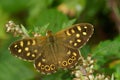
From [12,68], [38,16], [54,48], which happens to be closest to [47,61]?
[54,48]

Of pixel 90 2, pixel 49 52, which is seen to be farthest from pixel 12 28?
pixel 90 2

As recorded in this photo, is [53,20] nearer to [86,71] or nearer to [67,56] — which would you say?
[67,56]

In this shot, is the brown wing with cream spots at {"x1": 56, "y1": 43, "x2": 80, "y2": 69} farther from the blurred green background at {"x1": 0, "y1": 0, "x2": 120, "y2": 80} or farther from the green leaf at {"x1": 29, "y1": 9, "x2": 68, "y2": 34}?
the blurred green background at {"x1": 0, "y1": 0, "x2": 120, "y2": 80}

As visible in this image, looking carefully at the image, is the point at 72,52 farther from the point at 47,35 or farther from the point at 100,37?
the point at 100,37

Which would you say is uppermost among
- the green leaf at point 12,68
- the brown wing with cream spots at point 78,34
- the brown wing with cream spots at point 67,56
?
the green leaf at point 12,68

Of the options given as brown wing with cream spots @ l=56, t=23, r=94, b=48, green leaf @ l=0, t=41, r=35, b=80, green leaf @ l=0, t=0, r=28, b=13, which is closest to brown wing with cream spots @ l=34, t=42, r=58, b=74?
brown wing with cream spots @ l=56, t=23, r=94, b=48

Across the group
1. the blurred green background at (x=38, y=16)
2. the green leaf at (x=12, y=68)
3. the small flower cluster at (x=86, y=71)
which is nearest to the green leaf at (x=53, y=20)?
the blurred green background at (x=38, y=16)

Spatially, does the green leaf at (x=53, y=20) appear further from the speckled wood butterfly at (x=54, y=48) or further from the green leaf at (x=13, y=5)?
the green leaf at (x=13, y=5)
